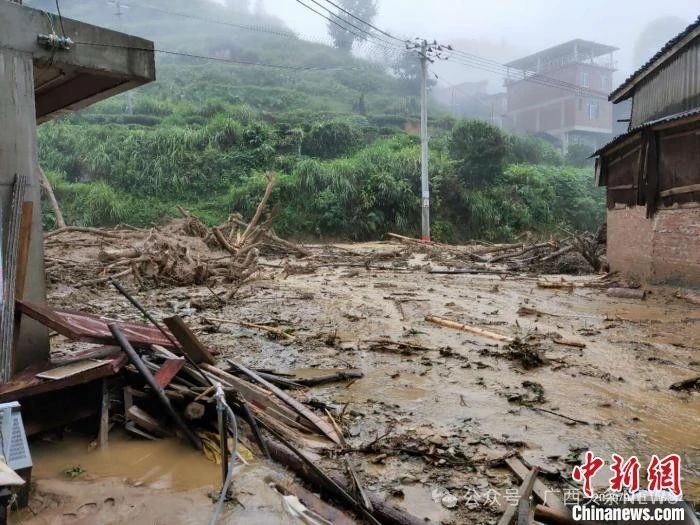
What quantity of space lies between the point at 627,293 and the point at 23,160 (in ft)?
33.4

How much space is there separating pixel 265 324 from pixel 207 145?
70.4 ft

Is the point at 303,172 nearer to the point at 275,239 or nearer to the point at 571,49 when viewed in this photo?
the point at 275,239

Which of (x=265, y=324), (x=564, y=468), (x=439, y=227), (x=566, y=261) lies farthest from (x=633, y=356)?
(x=439, y=227)

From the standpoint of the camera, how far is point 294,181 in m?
24.4

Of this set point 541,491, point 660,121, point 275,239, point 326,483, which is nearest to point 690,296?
point 660,121

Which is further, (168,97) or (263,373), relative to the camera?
(168,97)

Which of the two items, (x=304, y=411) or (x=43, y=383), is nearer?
(x=43, y=383)

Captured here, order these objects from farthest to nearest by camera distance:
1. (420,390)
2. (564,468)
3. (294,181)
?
(294,181) < (420,390) < (564,468)

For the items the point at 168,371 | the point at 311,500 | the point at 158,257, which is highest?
the point at 158,257

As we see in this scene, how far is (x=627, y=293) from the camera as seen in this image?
32.7 feet

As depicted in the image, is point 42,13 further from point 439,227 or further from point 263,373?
point 439,227

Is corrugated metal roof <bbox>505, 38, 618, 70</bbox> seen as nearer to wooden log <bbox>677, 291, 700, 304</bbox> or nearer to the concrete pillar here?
wooden log <bbox>677, 291, 700, 304</bbox>

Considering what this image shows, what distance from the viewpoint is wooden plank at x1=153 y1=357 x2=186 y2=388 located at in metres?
3.59

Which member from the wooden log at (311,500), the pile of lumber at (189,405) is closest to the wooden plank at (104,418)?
the pile of lumber at (189,405)
